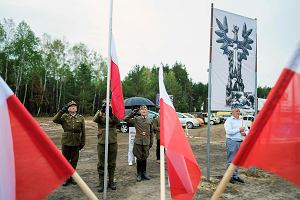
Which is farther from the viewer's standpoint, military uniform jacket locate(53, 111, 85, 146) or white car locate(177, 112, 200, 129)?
white car locate(177, 112, 200, 129)

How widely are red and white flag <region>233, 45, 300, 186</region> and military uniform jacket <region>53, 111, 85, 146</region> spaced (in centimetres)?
568

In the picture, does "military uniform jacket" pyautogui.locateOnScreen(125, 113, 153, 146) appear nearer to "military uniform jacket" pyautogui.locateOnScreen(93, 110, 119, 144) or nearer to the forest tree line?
"military uniform jacket" pyautogui.locateOnScreen(93, 110, 119, 144)

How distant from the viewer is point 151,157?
11508 millimetres

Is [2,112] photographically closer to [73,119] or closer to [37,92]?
[73,119]

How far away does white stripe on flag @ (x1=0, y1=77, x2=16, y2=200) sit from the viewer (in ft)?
6.90

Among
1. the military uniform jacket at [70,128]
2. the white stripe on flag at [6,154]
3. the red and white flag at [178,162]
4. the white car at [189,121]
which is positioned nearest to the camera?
the white stripe on flag at [6,154]

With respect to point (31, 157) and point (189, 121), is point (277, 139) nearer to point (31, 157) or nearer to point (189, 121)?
point (31, 157)

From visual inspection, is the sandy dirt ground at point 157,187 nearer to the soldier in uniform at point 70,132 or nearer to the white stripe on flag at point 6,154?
the soldier in uniform at point 70,132

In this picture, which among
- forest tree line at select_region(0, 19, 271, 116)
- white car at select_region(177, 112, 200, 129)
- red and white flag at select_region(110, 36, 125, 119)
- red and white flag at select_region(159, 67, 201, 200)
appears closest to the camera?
red and white flag at select_region(159, 67, 201, 200)

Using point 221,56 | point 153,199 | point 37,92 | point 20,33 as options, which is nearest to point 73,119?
point 153,199

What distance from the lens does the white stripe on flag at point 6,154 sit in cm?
210

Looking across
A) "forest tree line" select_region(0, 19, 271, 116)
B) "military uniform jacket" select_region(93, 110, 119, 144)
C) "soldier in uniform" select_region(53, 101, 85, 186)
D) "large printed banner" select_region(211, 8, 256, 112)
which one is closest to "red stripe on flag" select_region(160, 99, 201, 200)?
"military uniform jacket" select_region(93, 110, 119, 144)

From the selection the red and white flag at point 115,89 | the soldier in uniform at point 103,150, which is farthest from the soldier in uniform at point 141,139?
the red and white flag at point 115,89

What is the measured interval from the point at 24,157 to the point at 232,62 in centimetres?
677
